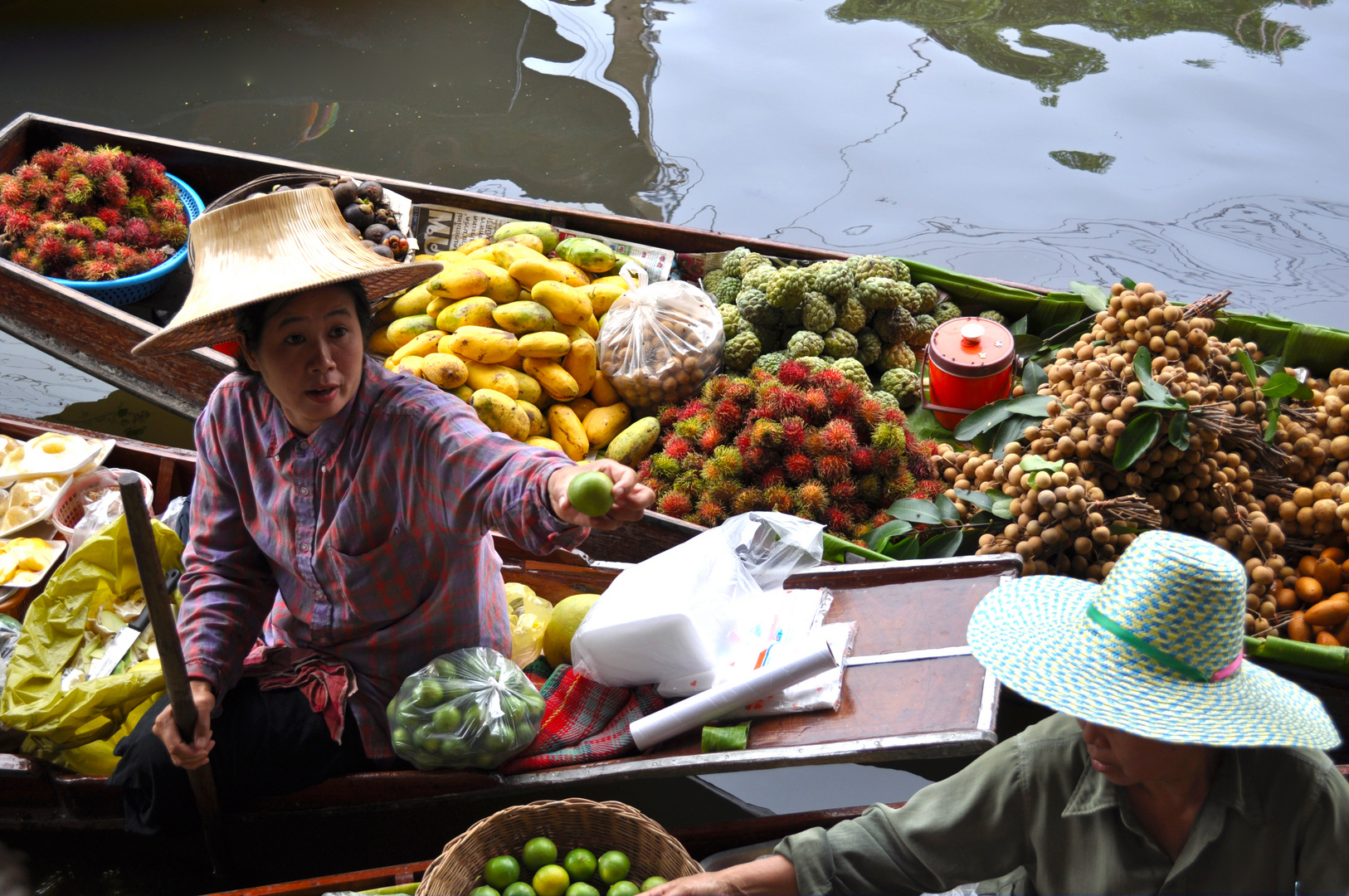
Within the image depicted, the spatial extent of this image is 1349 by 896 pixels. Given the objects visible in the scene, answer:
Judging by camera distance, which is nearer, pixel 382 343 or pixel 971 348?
pixel 971 348

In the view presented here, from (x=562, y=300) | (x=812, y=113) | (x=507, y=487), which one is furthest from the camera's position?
(x=812, y=113)

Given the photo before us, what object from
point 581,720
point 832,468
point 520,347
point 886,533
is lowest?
point 581,720

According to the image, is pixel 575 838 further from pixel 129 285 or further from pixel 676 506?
pixel 129 285

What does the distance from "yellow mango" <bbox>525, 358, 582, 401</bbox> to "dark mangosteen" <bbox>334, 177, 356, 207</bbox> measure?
3.23 feet

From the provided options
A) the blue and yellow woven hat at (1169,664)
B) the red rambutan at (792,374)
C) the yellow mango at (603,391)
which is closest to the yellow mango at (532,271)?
the yellow mango at (603,391)

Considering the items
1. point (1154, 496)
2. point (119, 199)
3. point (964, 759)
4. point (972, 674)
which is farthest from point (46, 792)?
point (1154, 496)

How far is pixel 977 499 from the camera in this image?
235cm

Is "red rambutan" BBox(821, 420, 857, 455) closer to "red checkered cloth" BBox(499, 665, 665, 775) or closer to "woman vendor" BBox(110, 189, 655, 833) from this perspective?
"red checkered cloth" BBox(499, 665, 665, 775)

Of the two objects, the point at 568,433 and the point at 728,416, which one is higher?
the point at 728,416

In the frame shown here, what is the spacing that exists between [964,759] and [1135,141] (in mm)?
3561

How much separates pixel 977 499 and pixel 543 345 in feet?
4.26

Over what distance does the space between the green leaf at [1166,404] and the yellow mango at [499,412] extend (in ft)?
5.20

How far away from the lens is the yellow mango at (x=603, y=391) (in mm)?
2928

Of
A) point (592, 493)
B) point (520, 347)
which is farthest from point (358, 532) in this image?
point (520, 347)
